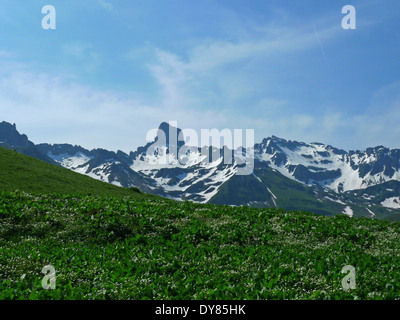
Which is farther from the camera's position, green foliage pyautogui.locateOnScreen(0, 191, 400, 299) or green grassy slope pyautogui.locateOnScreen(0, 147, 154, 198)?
green grassy slope pyautogui.locateOnScreen(0, 147, 154, 198)

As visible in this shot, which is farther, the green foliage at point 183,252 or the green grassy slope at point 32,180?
the green grassy slope at point 32,180

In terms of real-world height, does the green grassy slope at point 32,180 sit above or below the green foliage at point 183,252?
Result: above

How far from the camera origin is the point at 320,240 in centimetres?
2367

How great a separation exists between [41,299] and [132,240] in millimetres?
10987

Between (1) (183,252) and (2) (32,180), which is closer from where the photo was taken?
(1) (183,252)

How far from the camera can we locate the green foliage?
12.3 m

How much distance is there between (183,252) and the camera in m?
17.9

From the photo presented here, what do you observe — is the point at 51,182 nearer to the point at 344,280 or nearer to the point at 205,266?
the point at 205,266

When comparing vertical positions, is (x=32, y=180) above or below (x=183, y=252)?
above

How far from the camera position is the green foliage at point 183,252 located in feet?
40.2

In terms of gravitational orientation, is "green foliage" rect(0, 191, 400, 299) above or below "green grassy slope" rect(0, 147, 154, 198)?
below
